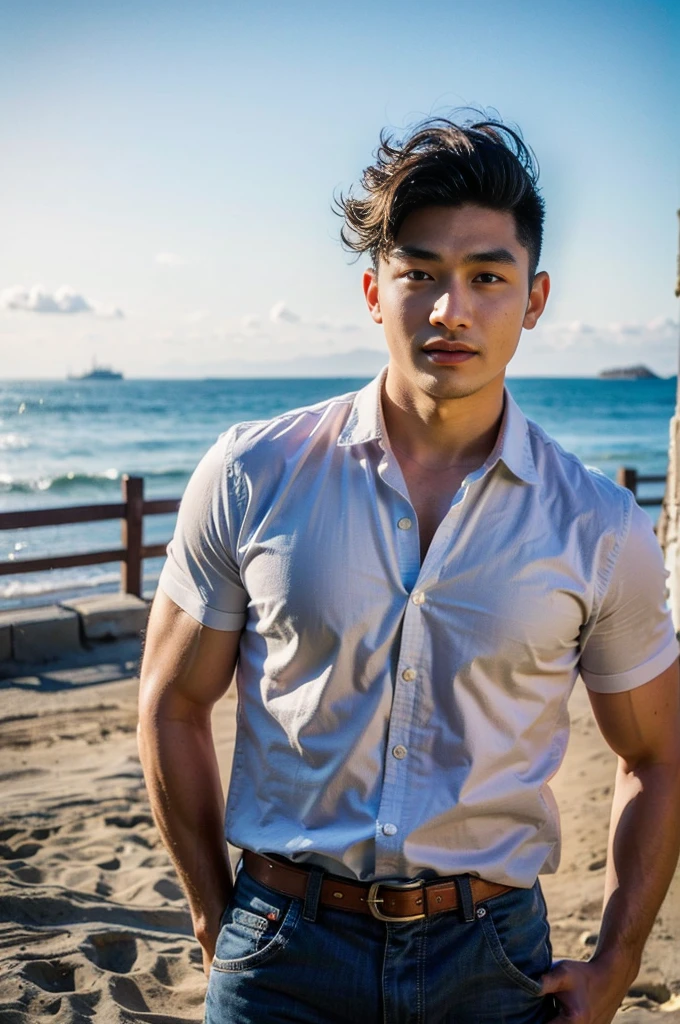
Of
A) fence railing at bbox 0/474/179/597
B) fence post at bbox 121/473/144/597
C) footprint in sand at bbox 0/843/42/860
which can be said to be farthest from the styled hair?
fence post at bbox 121/473/144/597

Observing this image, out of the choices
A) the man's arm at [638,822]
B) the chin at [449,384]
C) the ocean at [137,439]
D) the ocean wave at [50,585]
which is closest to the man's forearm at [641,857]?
the man's arm at [638,822]

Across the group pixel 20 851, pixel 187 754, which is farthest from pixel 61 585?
pixel 187 754

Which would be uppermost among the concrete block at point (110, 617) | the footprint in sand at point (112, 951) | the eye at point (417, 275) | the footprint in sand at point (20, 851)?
the eye at point (417, 275)

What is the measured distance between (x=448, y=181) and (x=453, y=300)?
243 millimetres

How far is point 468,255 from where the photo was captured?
6.17 feet

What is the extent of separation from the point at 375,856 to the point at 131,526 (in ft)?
23.1

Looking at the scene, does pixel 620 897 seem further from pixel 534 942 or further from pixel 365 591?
pixel 365 591

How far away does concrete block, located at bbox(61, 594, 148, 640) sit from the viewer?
768 centimetres

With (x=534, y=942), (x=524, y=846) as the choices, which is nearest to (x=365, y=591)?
(x=524, y=846)

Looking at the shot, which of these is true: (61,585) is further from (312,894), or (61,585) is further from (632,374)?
(632,374)

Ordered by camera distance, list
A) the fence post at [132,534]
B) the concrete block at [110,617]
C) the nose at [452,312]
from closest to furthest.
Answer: the nose at [452,312]
the concrete block at [110,617]
the fence post at [132,534]

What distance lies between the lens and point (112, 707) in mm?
6488

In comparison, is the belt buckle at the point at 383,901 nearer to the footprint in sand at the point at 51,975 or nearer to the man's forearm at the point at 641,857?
the man's forearm at the point at 641,857

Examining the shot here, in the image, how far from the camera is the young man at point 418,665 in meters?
1.70
